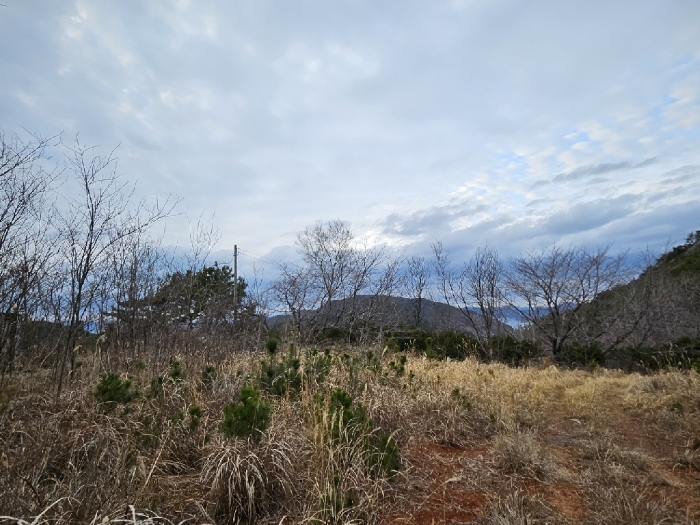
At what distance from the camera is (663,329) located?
1389cm

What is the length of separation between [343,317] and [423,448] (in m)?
12.1

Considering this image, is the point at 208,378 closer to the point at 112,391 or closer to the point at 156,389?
the point at 156,389

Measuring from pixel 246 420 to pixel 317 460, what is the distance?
55 cm

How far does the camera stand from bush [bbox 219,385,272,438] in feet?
8.96

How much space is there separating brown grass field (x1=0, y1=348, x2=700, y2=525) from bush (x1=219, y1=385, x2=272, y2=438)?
0.09 metres

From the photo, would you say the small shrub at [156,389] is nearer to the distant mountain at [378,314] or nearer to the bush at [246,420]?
the bush at [246,420]

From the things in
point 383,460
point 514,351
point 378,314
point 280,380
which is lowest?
point 383,460

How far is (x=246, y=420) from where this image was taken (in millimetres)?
2758

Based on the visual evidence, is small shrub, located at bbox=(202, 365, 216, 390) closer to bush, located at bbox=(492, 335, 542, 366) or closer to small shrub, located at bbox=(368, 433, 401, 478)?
small shrub, located at bbox=(368, 433, 401, 478)

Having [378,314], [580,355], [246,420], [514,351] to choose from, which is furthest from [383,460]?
[378,314]

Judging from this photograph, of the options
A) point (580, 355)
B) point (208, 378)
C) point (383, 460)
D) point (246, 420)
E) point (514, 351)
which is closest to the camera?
point (246, 420)

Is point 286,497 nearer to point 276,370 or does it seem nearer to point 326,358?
point 276,370

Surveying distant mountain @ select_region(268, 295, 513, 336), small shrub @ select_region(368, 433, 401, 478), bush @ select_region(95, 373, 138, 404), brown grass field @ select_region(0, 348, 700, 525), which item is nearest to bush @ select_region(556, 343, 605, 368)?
distant mountain @ select_region(268, 295, 513, 336)

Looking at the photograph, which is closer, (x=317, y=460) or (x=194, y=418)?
(x=317, y=460)
